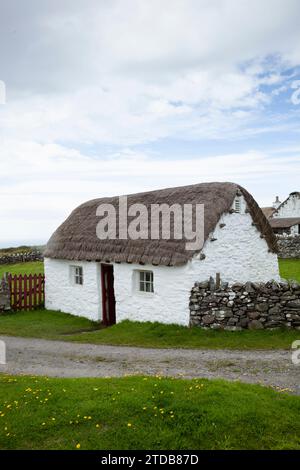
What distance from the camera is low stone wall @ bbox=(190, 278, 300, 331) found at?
45.6 feet

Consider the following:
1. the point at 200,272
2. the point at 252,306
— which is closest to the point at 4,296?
the point at 200,272

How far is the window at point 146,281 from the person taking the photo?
644 inches

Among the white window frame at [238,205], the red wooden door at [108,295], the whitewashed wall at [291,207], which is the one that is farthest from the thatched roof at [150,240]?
the whitewashed wall at [291,207]

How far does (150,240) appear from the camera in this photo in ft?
54.1

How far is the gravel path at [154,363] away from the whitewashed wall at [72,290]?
4.93 metres

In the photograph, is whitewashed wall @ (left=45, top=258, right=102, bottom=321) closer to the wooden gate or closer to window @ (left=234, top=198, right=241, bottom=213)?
the wooden gate

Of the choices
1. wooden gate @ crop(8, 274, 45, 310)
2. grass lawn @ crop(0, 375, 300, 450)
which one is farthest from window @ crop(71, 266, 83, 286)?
grass lawn @ crop(0, 375, 300, 450)

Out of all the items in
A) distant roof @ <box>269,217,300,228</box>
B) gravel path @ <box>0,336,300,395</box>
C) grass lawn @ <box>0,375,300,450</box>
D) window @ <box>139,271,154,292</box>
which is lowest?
gravel path @ <box>0,336,300,395</box>

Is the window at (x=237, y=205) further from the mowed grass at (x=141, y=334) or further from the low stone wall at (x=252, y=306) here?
the mowed grass at (x=141, y=334)

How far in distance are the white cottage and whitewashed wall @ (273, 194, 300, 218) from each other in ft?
112

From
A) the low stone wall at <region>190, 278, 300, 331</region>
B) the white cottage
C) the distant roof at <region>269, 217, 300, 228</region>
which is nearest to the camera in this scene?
the low stone wall at <region>190, 278, 300, 331</region>

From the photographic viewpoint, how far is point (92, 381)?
867 cm
